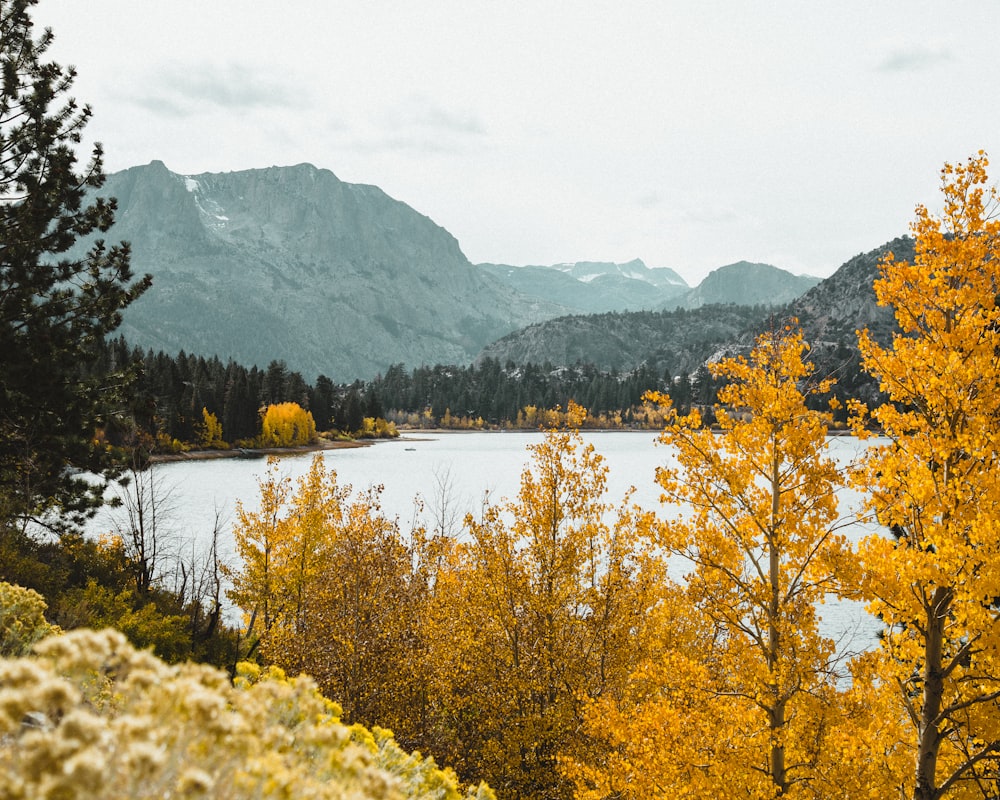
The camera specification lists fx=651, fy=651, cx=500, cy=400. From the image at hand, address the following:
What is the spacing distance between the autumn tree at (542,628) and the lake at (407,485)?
3762mm

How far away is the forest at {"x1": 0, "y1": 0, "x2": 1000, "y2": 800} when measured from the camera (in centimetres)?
232

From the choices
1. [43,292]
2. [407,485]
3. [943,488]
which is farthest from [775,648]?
[407,485]

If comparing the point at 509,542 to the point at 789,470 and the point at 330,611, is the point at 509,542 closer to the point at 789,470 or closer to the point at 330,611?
the point at 330,611

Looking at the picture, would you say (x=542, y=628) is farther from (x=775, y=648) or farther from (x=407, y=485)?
(x=407, y=485)

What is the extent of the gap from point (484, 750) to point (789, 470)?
8.51 metres

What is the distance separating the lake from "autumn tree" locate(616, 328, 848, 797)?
1.07 m

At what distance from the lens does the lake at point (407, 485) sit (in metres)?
31.9

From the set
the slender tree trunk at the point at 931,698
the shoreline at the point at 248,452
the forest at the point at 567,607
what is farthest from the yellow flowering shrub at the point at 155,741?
the shoreline at the point at 248,452

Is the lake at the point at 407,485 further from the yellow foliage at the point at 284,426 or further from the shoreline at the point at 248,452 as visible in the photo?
the yellow foliage at the point at 284,426

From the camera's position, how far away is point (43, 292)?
1452cm

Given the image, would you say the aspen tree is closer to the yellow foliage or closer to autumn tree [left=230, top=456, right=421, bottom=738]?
autumn tree [left=230, top=456, right=421, bottom=738]

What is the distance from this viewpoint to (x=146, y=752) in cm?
162

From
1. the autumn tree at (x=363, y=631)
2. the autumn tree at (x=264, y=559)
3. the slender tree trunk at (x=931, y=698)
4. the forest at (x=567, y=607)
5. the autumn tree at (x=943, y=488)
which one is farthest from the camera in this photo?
the autumn tree at (x=264, y=559)

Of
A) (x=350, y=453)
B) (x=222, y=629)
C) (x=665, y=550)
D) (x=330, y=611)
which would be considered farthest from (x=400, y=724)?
(x=350, y=453)
